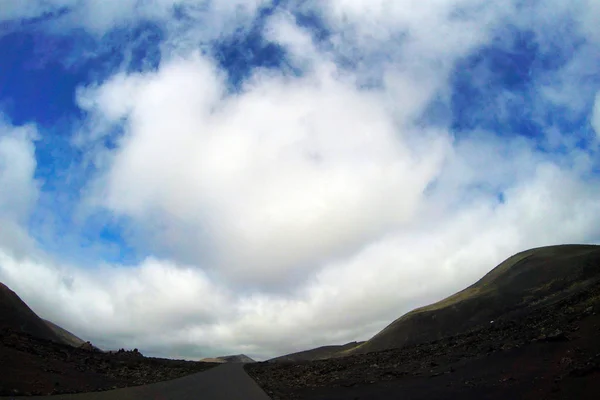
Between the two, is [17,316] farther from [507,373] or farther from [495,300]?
[495,300]

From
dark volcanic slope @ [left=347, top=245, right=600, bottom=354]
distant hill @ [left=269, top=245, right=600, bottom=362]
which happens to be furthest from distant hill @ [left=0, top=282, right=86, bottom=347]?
dark volcanic slope @ [left=347, top=245, right=600, bottom=354]

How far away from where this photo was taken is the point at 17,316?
8781 cm

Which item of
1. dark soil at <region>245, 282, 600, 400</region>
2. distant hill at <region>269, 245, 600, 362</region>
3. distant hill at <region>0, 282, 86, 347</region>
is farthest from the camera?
distant hill at <region>269, 245, 600, 362</region>

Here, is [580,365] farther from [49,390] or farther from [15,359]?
[15,359]

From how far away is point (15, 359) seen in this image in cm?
2381

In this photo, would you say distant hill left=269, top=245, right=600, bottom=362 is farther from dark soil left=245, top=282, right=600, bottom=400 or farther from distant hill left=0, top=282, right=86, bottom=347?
distant hill left=0, top=282, right=86, bottom=347

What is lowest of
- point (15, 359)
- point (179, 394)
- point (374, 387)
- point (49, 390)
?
point (374, 387)

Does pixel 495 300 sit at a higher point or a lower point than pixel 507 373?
higher

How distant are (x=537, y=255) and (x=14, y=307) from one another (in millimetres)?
154057

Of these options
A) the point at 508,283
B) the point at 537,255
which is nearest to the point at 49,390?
the point at 508,283

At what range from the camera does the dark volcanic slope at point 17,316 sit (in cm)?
8340

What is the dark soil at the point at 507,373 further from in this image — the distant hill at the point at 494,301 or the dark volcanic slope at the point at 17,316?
the dark volcanic slope at the point at 17,316

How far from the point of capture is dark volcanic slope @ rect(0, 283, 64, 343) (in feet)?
274

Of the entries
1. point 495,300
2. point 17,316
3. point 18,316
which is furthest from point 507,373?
point 18,316
